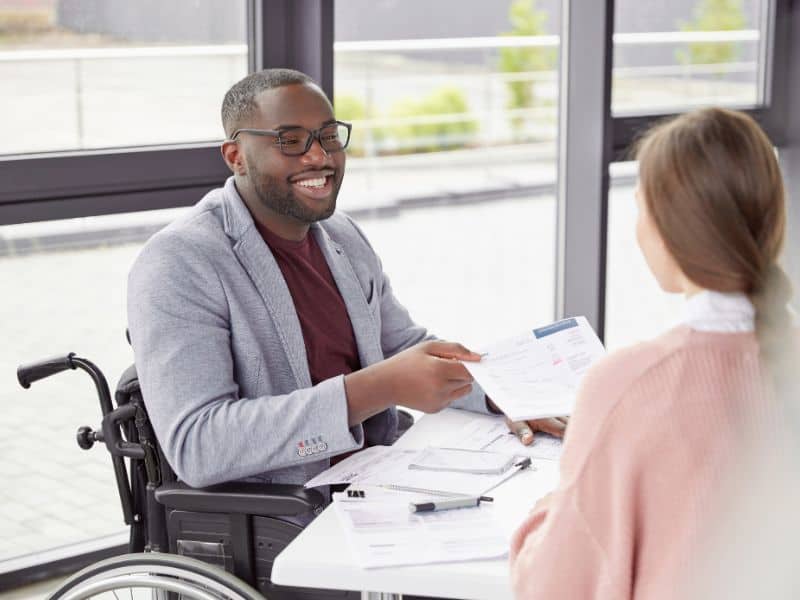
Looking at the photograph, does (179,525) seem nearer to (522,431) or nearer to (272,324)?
(272,324)

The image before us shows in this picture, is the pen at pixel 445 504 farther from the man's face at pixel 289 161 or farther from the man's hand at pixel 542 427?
the man's face at pixel 289 161

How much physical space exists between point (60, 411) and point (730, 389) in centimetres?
205

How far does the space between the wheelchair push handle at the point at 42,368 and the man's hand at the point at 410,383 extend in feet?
1.75

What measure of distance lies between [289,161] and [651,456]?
3.78 feet

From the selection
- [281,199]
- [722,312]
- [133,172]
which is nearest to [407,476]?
[281,199]

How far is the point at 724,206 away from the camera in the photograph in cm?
120

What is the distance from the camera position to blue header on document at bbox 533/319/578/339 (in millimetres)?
2012

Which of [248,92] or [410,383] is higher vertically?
[248,92]

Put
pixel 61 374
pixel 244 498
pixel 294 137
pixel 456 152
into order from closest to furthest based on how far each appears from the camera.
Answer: pixel 244 498
pixel 294 137
pixel 61 374
pixel 456 152

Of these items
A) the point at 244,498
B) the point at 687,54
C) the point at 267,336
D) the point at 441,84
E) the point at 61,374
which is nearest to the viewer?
the point at 244,498

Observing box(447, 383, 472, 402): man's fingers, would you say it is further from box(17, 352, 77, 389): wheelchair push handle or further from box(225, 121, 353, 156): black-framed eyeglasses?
box(17, 352, 77, 389): wheelchair push handle

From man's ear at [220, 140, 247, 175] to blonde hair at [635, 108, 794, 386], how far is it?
112cm

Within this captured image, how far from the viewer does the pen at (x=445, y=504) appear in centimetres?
170

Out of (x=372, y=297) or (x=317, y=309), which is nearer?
(x=317, y=309)
